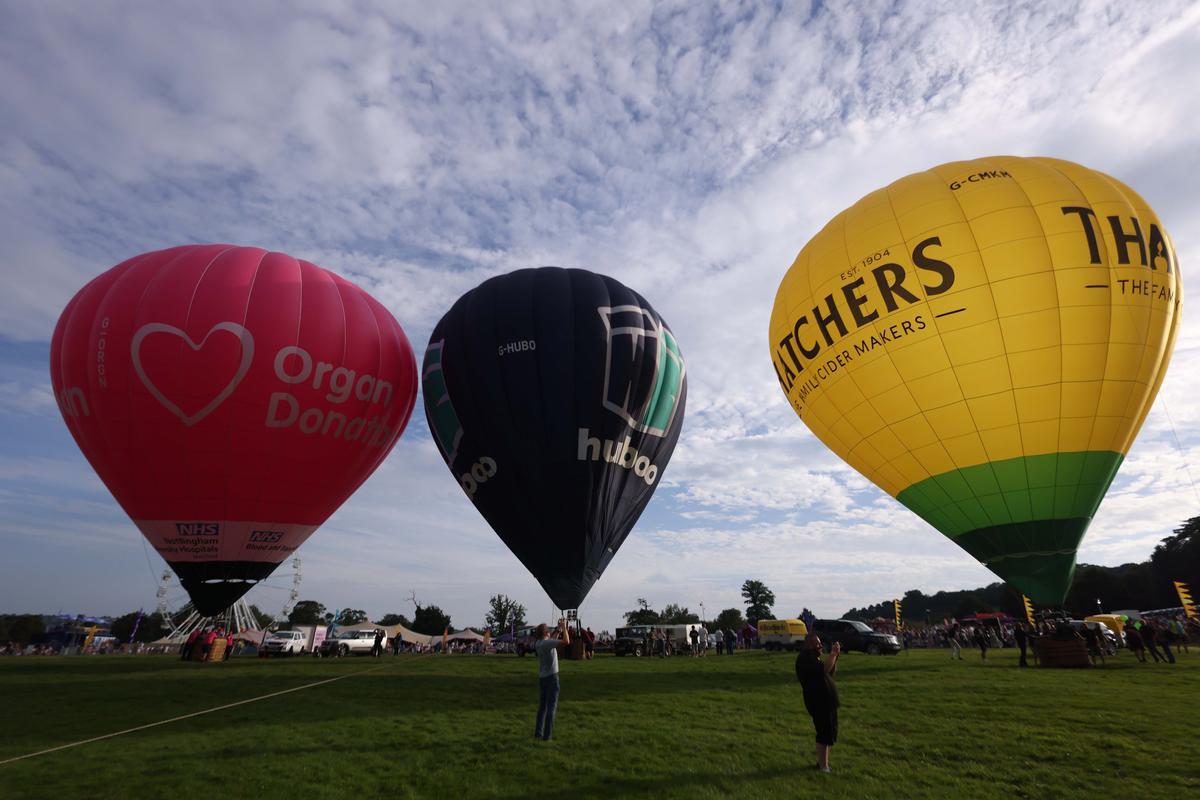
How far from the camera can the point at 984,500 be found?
14.3 m

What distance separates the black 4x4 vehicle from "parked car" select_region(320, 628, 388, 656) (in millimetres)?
23540

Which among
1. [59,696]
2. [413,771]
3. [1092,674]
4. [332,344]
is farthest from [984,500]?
[59,696]

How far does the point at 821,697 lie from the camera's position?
6.41 metres

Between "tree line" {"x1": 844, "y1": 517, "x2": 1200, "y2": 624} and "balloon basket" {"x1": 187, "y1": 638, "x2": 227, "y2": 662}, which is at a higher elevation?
"tree line" {"x1": 844, "y1": 517, "x2": 1200, "y2": 624}

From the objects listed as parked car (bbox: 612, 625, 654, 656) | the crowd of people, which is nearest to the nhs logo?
parked car (bbox: 612, 625, 654, 656)

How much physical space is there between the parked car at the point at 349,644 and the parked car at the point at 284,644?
3.99ft

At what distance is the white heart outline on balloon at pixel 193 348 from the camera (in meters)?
15.9

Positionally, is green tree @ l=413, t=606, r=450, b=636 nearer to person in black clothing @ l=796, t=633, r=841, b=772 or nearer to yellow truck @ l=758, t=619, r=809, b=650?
yellow truck @ l=758, t=619, r=809, b=650

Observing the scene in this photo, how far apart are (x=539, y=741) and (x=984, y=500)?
12.0 meters

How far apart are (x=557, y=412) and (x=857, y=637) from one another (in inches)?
651

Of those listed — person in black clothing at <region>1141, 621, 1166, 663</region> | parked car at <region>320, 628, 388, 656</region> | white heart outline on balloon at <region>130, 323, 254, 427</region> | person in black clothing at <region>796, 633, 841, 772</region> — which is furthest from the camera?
parked car at <region>320, 628, 388, 656</region>

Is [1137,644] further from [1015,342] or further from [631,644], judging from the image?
[631,644]

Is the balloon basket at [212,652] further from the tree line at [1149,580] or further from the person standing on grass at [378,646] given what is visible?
the tree line at [1149,580]

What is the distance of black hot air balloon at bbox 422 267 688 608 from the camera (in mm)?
15961
